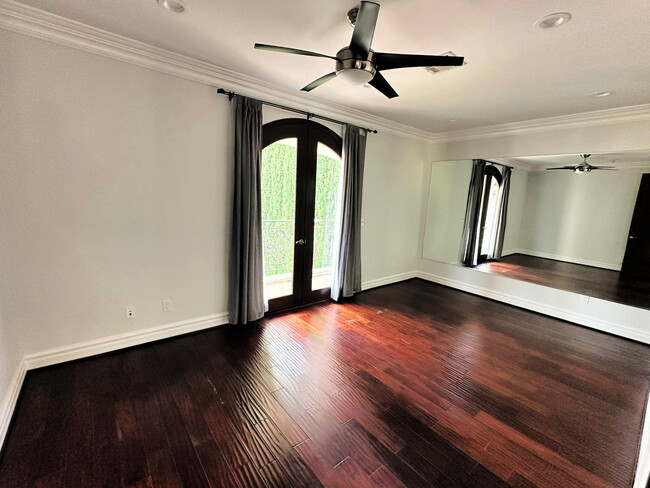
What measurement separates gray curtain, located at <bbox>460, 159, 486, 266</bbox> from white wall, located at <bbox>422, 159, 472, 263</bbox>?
2.8 inches

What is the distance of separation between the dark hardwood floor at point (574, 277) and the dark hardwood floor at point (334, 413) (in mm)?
670

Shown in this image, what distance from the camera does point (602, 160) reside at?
3.75 metres

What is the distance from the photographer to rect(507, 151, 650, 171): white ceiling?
3477 mm

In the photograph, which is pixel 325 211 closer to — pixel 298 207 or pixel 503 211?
pixel 298 207

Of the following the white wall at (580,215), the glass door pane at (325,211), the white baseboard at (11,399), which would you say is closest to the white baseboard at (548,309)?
the white wall at (580,215)

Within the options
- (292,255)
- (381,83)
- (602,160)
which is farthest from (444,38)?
(602,160)

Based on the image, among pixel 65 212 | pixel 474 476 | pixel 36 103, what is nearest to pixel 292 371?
pixel 474 476

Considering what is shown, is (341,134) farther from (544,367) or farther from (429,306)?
(544,367)

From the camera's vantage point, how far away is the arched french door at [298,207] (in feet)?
11.4

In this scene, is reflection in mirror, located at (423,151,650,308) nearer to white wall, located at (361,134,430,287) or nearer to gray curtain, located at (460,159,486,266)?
gray curtain, located at (460,159,486,266)

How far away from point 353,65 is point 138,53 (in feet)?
6.59

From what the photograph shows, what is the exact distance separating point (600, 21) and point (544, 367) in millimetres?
2903

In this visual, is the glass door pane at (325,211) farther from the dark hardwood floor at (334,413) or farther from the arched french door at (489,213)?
the arched french door at (489,213)

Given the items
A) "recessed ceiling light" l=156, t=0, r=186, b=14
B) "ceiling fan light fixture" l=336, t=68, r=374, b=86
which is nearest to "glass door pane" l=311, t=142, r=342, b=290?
"ceiling fan light fixture" l=336, t=68, r=374, b=86
